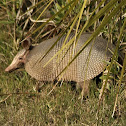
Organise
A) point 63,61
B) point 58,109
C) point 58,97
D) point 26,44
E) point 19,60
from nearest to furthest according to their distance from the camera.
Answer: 1. point 58,109
2. point 58,97
3. point 63,61
4. point 26,44
5. point 19,60

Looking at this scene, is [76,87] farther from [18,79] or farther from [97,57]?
[18,79]

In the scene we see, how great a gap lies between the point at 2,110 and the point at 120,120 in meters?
A: 1.27

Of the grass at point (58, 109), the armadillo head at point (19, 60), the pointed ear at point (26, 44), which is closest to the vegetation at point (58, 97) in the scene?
the grass at point (58, 109)

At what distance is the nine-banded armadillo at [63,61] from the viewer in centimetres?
305

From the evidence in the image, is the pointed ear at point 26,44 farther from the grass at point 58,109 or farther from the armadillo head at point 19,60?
the grass at point 58,109

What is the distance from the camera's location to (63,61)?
11.1 feet

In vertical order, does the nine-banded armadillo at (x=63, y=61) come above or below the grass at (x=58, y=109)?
above

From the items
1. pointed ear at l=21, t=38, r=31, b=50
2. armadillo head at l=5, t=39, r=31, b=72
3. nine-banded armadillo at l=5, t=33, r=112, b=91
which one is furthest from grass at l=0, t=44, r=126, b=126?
pointed ear at l=21, t=38, r=31, b=50

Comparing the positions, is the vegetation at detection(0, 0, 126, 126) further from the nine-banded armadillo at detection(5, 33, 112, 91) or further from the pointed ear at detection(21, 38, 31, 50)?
the pointed ear at detection(21, 38, 31, 50)

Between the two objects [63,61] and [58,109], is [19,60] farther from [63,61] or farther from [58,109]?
[58,109]

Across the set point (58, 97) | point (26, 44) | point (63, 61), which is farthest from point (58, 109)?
point (26, 44)

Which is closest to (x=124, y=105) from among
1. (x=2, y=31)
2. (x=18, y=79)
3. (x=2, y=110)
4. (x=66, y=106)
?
(x=66, y=106)

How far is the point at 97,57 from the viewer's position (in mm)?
3031

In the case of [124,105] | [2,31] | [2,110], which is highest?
[2,31]
